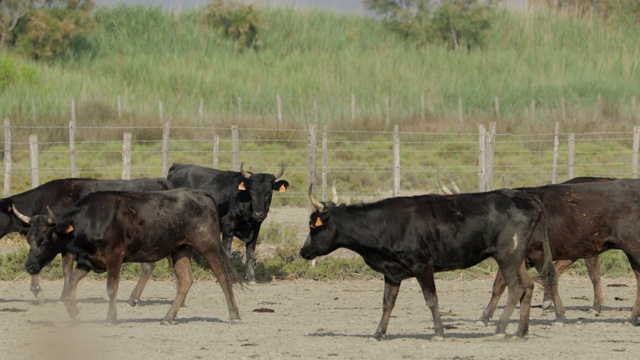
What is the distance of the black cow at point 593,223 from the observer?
13.6 metres

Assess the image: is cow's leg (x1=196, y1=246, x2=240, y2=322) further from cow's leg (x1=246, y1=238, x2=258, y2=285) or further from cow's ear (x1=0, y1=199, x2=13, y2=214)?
cow's leg (x1=246, y1=238, x2=258, y2=285)

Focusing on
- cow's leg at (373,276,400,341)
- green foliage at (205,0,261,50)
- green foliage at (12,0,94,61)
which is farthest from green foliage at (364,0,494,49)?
cow's leg at (373,276,400,341)

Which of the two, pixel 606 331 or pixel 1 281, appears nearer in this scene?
pixel 606 331

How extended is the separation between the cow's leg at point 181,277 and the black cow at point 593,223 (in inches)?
132

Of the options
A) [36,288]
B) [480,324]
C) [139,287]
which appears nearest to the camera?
[480,324]

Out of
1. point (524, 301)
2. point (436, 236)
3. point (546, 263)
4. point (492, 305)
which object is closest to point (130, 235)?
point (436, 236)

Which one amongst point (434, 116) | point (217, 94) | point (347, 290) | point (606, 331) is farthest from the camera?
point (217, 94)

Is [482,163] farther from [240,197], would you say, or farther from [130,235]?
[130,235]

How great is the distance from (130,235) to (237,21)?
38.3 m

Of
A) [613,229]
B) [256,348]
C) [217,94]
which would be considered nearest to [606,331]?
[613,229]

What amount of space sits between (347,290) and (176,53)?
3260cm

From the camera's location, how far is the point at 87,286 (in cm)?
1753

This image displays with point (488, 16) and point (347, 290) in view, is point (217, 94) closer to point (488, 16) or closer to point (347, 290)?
point (488, 16)

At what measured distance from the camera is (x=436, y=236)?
1230 cm
